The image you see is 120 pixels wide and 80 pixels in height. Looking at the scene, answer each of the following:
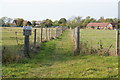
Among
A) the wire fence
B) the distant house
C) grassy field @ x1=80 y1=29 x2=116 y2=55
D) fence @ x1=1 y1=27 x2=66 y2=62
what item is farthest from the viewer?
the distant house

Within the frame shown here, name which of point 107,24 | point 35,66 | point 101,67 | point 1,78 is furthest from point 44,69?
point 107,24

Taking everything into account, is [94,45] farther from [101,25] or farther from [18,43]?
[101,25]

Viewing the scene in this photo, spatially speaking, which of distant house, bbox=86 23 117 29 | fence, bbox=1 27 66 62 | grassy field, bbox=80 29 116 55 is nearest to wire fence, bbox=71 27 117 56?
grassy field, bbox=80 29 116 55

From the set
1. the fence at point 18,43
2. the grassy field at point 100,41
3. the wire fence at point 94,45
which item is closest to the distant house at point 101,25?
the grassy field at point 100,41

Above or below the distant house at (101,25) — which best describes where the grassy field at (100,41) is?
below

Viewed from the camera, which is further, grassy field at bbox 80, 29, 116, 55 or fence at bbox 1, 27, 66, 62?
grassy field at bbox 80, 29, 116, 55

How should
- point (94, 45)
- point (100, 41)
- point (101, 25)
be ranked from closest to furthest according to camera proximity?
1. point (100, 41)
2. point (94, 45)
3. point (101, 25)

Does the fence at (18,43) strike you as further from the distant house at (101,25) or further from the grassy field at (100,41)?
the distant house at (101,25)

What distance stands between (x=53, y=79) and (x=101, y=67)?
236 cm

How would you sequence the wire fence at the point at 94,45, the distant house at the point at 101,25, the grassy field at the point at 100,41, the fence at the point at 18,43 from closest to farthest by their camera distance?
the fence at the point at 18,43 < the wire fence at the point at 94,45 < the grassy field at the point at 100,41 < the distant house at the point at 101,25

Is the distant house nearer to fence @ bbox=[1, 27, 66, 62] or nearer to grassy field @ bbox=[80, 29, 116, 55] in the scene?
grassy field @ bbox=[80, 29, 116, 55]

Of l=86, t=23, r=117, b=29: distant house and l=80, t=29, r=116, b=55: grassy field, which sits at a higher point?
l=86, t=23, r=117, b=29: distant house

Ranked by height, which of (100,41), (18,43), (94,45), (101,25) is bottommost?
(94,45)

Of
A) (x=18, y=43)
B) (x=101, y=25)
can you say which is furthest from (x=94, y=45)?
(x=101, y=25)
